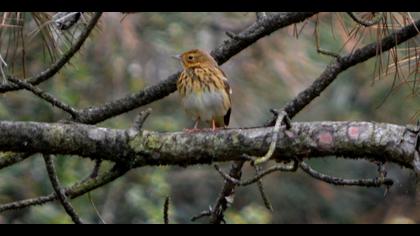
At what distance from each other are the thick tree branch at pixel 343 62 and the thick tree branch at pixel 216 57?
0.77 ft

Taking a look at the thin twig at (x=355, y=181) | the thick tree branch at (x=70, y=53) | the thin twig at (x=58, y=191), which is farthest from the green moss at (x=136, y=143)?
the thick tree branch at (x=70, y=53)

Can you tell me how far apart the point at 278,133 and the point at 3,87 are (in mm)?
1193

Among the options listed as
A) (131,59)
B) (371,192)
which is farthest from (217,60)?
(371,192)

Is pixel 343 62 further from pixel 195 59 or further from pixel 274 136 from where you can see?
pixel 274 136

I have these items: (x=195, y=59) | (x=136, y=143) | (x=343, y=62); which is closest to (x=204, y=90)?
(x=195, y=59)

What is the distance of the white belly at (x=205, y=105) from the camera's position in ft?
15.5

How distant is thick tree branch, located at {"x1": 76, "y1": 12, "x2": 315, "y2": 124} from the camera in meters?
4.11

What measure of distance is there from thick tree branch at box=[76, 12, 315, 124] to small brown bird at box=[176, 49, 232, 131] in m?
0.28

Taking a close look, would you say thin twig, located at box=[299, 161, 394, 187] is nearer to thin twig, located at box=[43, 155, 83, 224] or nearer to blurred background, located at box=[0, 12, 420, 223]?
thin twig, located at box=[43, 155, 83, 224]

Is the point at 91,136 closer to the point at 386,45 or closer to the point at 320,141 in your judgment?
the point at 320,141

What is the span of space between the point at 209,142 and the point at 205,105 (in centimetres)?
153

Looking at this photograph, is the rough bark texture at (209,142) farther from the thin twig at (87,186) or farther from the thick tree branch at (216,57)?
the thick tree branch at (216,57)

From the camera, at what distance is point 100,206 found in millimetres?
8398

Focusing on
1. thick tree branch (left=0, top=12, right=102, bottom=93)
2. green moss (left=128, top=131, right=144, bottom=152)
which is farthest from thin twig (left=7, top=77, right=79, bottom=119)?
green moss (left=128, top=131, right=144, bottom=152)
